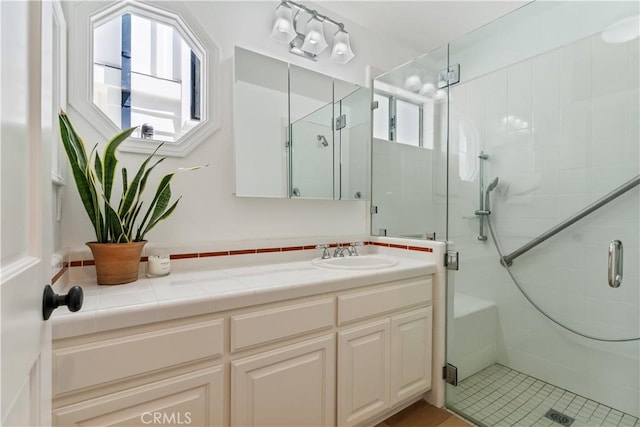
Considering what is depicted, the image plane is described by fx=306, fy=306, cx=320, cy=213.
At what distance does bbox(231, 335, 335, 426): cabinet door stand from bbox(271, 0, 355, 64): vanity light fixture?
1.67 meters

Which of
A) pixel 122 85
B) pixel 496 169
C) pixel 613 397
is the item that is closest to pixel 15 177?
pixel 122 85

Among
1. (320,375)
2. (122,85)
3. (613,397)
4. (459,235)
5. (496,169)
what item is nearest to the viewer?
Answer: (320,375)

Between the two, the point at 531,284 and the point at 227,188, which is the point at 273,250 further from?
the point at 531,284

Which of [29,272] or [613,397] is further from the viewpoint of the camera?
[613,397]

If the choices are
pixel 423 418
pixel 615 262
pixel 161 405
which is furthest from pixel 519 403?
pixel 161 405

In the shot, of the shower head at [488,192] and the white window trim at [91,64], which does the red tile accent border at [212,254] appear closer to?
the white window trim at [91,64]

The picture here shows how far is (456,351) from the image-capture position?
6.00ft

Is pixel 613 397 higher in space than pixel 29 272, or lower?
lower

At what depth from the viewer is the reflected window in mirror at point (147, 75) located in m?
1.38

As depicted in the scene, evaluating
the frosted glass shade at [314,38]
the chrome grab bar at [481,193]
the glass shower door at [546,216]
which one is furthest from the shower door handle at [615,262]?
the frosted glass shade at [314,38]

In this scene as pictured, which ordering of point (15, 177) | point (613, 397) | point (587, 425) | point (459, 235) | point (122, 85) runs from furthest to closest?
point (459, 235), point (613, 397), point (587, 425), point (122, 85), point (15, 177)

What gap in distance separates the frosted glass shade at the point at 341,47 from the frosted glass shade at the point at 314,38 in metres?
0.11

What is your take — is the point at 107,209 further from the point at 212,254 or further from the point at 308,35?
the point at 308,35

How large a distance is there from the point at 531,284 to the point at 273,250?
1655 mm
